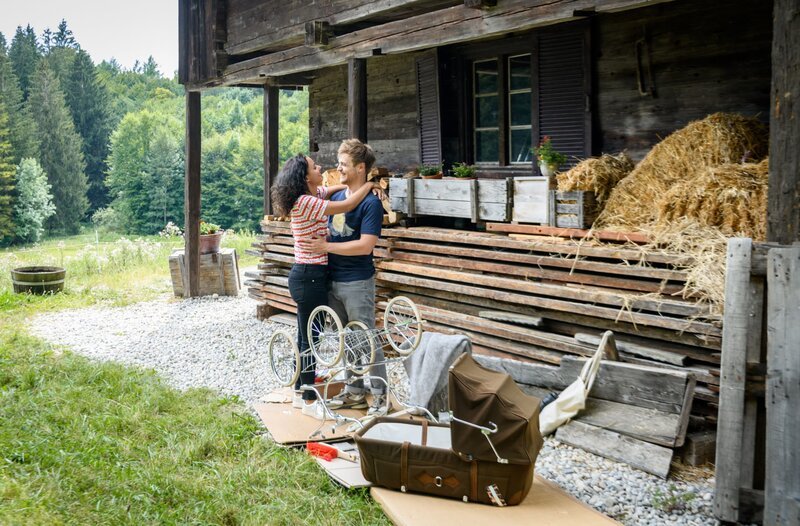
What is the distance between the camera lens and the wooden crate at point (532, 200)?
26.6 ft

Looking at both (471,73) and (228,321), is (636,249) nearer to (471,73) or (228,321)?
(471,73)

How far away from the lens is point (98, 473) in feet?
18.2

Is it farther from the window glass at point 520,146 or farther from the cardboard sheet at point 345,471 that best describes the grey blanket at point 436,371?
the window glass at point 520,146

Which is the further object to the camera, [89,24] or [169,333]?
[89,24]

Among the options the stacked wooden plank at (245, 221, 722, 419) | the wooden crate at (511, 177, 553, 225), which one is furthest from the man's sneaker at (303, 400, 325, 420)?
the wooden crate at (511, 177, 553, 225)

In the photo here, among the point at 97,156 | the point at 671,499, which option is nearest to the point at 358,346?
the point at 671,499

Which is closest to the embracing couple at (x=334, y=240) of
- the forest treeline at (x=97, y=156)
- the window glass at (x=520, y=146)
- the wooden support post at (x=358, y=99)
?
the wooden support post at (x=358, y=99)

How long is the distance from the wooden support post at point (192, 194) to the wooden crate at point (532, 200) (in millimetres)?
7680

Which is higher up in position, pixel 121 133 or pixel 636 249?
pixel 121 133

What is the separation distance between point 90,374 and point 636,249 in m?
5.96

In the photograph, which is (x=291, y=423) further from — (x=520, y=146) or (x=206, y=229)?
(x=206, y=229)

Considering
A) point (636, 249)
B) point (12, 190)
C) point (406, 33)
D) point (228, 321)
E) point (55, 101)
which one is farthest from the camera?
point (55, 101)

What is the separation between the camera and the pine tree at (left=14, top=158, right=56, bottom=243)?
4878cm

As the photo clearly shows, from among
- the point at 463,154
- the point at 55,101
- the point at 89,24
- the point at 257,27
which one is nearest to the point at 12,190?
the point at 55,101
